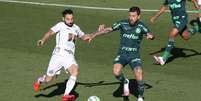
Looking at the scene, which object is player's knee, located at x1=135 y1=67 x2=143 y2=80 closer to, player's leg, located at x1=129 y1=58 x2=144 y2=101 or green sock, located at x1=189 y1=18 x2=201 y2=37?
player's leg, located at x1=129 y1=58 x2=144 y2=101

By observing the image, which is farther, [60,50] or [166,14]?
[166,14]

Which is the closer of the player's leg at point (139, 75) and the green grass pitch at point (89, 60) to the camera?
the player's leg at point (139, 75)

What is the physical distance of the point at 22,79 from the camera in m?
17.8

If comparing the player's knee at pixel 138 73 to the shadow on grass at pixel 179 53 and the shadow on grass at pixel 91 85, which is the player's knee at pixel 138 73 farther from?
the shadow on grass at pixel 179 53

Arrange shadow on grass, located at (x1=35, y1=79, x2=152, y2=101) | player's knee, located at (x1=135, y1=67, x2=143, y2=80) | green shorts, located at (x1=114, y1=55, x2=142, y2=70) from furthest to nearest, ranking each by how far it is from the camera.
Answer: shadow on grass, located at (x1=35, y1=79, x2=152, y2=101), green shorts, located at (x1=114, y1=55, x2=142, y2=70), player's knee, located at (x1=135, y1=67, x2=143, y2=80)

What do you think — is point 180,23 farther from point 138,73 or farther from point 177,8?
point 138,73

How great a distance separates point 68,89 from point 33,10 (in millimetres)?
15681

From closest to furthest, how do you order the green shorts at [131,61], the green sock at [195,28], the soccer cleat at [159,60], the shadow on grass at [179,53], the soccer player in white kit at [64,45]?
1. the green shorts at [131,61]
2. the soccer player in white kit at [64,45]
3. the soccer cleat at [159,60]
4. the shadow on grass at [179,53]
5. the green sock at [195,28]

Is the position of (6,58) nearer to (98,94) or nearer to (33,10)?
(98,94)

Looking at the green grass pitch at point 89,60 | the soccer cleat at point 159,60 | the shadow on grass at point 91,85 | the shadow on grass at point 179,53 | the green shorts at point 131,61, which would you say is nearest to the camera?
the green shorts at point 131,61

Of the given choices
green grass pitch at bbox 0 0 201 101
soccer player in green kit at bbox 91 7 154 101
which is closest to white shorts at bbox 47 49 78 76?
green grass pitch at bbox 0 0 201 101

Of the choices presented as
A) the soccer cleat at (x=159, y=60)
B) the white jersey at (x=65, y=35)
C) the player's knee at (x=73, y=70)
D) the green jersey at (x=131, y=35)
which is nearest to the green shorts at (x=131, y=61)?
the green jersey at (x=131, y=35)

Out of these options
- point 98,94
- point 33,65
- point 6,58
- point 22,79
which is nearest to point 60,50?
point 98,94

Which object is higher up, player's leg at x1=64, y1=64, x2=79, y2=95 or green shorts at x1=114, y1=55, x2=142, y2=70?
green shorts at x1=114, y1=55, x2=142, y2=70
